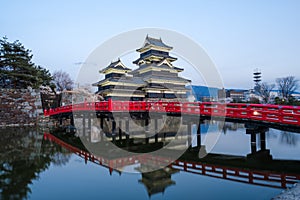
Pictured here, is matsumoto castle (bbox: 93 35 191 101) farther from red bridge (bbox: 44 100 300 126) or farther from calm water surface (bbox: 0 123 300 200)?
calm water surface (bbox: 0 123 300 200)

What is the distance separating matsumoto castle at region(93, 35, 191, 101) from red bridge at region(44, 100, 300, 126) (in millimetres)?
10261

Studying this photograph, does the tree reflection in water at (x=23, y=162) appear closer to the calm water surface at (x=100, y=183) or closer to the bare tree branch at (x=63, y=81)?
the calm water surface at (x=100, y=183)

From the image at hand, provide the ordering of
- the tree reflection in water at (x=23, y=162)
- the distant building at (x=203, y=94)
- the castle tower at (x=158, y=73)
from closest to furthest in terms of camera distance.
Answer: the tree reflection in water at (x=23, y=162), the castle tower at (x=158, y=73), the distant building at (x=203, y=94)

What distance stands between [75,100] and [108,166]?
26.0m

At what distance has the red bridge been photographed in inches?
360

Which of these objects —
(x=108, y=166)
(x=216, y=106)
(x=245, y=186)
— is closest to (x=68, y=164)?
(x=108, y=166)

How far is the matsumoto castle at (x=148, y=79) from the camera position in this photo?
1069 inches

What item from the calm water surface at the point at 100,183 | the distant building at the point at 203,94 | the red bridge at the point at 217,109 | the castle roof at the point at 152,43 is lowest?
the calm water surface at the point at 100,183

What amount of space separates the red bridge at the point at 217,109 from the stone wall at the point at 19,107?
9.68 metres

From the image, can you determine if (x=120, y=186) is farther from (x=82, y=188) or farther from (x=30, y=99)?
(x=30, y=99)

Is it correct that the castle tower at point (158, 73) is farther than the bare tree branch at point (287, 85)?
No

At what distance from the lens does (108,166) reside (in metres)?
8.90

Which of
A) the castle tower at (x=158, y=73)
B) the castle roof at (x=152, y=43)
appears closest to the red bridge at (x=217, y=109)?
the castle tower at (x=158, y=73)

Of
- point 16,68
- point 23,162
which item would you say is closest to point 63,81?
point 16,68
